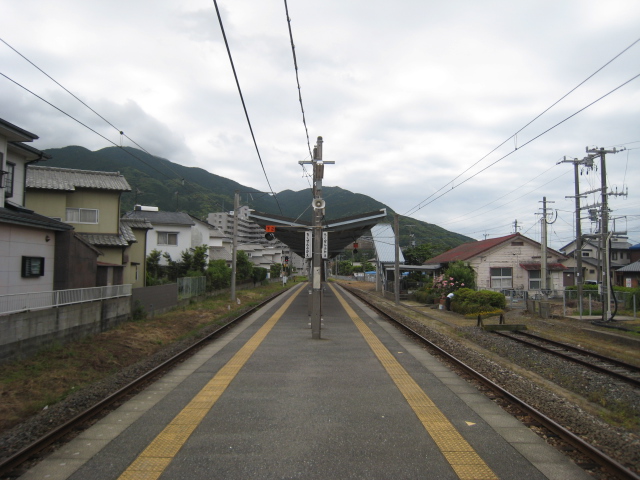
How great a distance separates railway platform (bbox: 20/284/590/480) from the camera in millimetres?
4418

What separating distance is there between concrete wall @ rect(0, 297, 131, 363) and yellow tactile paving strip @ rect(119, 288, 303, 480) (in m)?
4.08

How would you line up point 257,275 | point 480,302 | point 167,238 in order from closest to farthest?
point 480,302 < point 167,238 < point 257,275

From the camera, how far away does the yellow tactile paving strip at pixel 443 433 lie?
4.42 m

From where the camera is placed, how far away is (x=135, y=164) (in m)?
148

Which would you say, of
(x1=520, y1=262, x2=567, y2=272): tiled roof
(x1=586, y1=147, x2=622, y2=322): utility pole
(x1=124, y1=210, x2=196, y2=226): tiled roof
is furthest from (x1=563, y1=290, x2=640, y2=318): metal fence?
(x1=124, y1=210, x2=196, y2=226): tiled roof

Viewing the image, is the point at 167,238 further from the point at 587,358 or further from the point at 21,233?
A: the point at 587,358

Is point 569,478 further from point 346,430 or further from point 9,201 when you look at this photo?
point 9,201

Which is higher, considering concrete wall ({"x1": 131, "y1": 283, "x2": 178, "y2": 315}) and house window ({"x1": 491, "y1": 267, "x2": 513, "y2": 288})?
house window ({"x1": 491, "y1": 267, "x2": 513, "y2": 288})

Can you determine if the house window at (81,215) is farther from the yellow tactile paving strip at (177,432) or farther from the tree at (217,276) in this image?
the yellow tactile paving strip at (177,432)

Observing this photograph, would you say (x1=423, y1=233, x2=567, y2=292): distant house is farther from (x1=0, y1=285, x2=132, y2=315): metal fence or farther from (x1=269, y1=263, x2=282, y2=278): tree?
(x1=269, y1=263, x2=282, y2=278): tree

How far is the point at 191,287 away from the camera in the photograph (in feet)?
82.6

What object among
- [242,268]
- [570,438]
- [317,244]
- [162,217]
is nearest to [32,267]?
[317,244]

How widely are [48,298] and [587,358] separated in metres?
13.1

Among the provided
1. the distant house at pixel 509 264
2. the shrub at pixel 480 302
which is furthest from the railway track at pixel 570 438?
the distant house at pixel 509 264
